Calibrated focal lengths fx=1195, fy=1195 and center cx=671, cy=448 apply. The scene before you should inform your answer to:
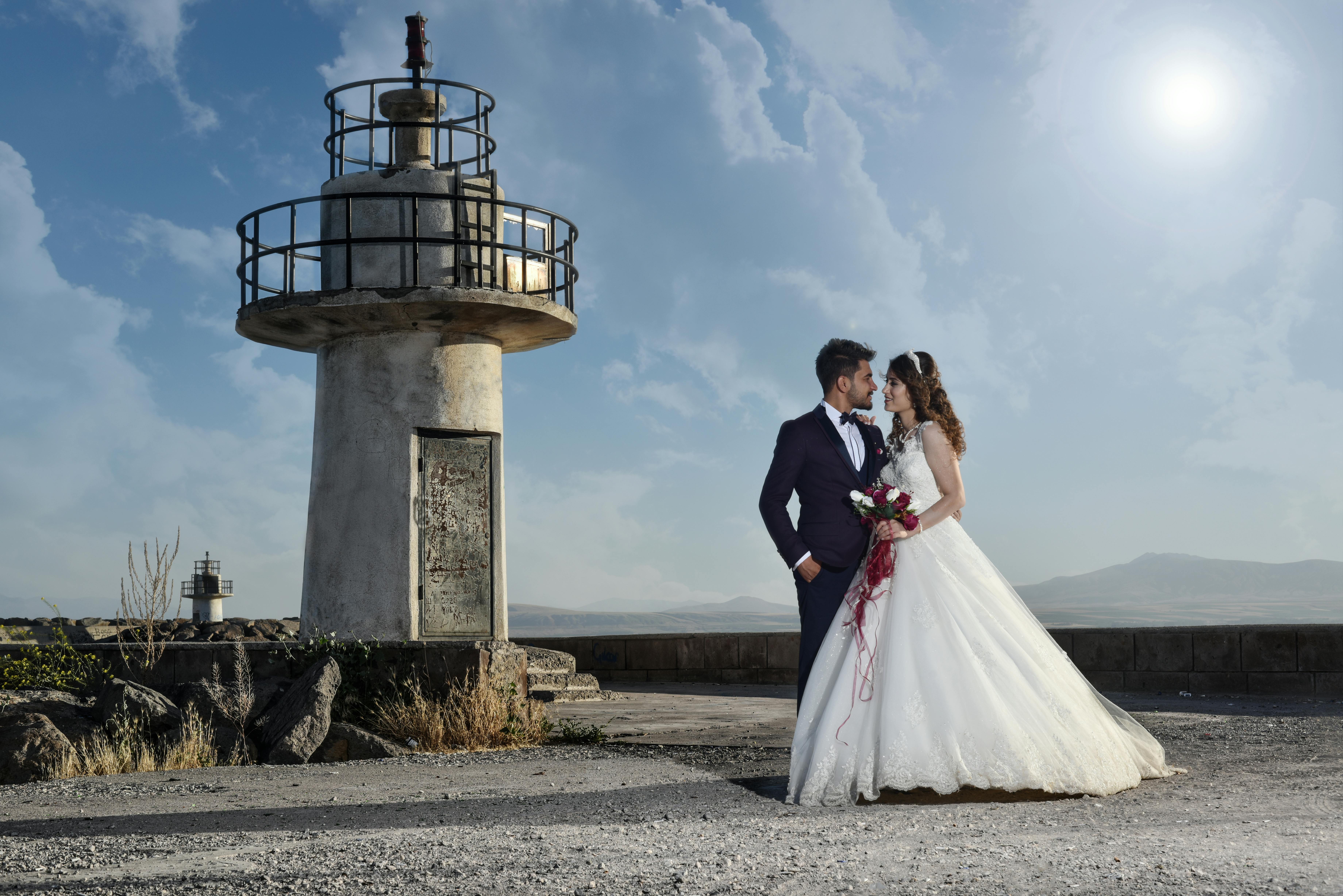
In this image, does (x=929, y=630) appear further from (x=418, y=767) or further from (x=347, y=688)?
(x=347, y=688)

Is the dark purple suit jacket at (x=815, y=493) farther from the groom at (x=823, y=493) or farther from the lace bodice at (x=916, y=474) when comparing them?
the lace bodice at (x=916, y=474)

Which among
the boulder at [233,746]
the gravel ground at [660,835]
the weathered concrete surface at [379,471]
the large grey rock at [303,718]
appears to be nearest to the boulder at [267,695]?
the large grey rock at [303,718]

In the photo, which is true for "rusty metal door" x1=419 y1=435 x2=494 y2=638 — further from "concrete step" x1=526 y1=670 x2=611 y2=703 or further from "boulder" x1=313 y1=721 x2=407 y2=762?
"boulder" x1=313 y1=721 x2=407 y2=762

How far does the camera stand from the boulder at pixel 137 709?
930 centimetres

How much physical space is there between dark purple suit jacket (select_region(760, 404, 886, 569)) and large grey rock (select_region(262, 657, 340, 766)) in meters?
4.61

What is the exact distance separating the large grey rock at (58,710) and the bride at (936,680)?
5.97 m

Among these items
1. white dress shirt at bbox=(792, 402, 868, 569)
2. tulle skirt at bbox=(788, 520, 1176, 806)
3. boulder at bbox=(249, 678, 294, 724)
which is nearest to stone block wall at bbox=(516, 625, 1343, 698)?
boulder at bbox=(249, 678, 294, 724)

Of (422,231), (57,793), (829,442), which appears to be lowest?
(57,793)

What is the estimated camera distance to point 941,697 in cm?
563

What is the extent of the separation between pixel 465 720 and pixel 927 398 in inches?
194

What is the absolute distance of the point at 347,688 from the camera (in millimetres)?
10250

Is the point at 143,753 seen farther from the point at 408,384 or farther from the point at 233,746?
the point at 408,384

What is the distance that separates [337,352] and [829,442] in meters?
8.51

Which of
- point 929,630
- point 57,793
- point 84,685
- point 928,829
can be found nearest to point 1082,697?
point 929,630
